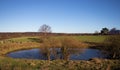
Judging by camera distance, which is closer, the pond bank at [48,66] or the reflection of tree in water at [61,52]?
the pond bank at [48,66]

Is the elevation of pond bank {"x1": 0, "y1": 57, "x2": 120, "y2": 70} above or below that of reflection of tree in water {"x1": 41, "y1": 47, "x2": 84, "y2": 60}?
above

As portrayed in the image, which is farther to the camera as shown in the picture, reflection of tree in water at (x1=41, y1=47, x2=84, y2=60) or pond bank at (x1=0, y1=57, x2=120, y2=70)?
reflection of tree in water at (x1=41, y1=47, x2=84, y2=60)

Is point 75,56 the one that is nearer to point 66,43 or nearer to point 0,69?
point 66,43

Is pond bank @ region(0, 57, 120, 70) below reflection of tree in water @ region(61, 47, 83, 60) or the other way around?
the other way around

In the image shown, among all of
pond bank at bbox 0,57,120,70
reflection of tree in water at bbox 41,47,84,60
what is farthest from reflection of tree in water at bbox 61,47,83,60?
pond bank at bbox 0,57,120,70

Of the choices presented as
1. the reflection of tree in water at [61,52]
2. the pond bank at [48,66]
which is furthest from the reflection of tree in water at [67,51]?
the pond bank at [48,66]

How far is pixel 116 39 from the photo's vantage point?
112 ft

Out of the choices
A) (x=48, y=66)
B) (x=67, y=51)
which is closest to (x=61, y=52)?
(x=67, y=51)

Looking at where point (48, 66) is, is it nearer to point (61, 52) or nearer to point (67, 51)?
point (67, 51)

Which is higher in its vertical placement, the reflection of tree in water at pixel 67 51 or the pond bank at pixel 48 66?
the pond bank at pixel 48 66

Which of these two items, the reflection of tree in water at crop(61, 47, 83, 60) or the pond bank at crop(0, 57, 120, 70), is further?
the reflection of tree in water at crop(61, 47, 83, 60)

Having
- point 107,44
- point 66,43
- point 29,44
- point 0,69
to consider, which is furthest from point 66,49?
point 29,44

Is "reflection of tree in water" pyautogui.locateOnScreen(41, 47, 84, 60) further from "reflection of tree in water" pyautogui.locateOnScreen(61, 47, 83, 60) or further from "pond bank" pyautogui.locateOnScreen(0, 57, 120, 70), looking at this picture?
"pond bank" pyautogui.locateOnScreen(0, 57, 120, 70)

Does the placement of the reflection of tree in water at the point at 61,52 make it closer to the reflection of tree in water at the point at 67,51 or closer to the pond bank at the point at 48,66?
the reflection of tree in water at the point at 67,51
